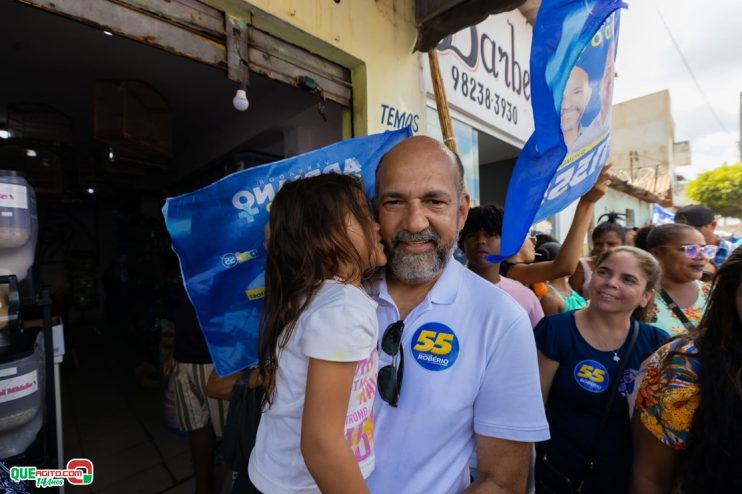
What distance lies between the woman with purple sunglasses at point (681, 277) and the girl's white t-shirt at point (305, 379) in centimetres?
210

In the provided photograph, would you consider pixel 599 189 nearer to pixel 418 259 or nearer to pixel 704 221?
pixel 418 259

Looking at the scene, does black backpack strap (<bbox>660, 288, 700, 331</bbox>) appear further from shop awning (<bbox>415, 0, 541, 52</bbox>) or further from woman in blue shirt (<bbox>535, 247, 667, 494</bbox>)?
shop awning (<bbox>415, 0, 541, 52</bbox>)

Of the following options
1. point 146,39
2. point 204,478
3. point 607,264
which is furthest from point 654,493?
point 146,39

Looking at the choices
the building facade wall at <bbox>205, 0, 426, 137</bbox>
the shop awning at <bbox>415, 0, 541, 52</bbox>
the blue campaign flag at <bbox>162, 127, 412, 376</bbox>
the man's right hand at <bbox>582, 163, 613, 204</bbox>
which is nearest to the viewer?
the blue campaign flag at <bbox>162, 127, 412, 376</bbox>

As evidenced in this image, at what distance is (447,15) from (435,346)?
10.1 feet

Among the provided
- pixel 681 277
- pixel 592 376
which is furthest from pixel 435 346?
pixel 681 277

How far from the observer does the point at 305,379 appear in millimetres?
982

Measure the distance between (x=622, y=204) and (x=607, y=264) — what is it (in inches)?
598

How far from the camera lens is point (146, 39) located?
5.96 feet

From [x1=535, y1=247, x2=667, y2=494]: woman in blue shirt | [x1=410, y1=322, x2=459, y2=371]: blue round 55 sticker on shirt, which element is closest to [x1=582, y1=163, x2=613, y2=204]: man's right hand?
[x1=535, y1=247, x2=667, y2=494]: woman in blue shirt

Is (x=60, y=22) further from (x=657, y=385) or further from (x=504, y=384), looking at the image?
(x=657, y=385)

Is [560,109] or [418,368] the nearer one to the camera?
[418,368]

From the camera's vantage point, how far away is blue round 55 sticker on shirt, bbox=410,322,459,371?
3.64ft

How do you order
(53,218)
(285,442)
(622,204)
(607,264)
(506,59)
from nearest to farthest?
(285,442) → (607,264) → (506,59) → (53,218) → (622,204)
